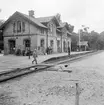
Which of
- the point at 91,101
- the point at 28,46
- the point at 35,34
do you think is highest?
the point at 35,34

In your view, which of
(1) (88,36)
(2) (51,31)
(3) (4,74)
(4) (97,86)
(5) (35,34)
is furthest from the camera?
(1) (88,36)

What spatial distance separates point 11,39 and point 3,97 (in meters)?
25.9

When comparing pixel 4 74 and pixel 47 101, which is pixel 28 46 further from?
pixel 47 101

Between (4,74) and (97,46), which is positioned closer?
(4,74)

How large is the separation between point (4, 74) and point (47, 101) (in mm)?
5850

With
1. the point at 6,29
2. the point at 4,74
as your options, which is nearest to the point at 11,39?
the point at 6,29

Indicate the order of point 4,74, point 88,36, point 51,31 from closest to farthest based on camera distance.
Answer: point 4,74
point 51,31
point 88,36

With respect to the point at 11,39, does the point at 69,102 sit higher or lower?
lower

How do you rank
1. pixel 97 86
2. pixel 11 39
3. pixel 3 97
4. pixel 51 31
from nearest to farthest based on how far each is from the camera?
pixel 3 97 → pixel 97 86 → pixel 11 39 → pixel 51 31

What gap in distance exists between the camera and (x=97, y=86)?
7.30 metres

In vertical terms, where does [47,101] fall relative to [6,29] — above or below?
below

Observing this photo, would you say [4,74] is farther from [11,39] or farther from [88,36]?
[88,36]

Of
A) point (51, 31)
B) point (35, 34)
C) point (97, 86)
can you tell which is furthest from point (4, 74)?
point (51, 31)

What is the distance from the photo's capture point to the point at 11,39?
30.8 metres
